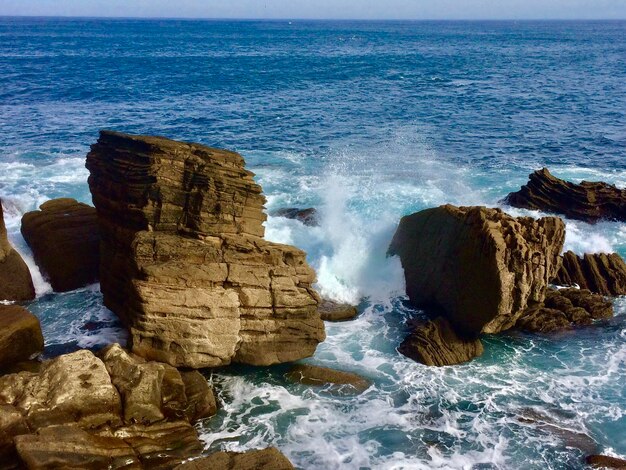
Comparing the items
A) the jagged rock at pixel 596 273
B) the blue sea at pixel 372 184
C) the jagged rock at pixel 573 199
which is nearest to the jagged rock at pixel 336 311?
the blue sea at pixel 372 184

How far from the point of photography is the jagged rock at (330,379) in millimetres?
15891

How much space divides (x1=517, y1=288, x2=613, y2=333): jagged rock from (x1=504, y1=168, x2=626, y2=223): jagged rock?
8.40 metres

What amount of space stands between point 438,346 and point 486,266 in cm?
272

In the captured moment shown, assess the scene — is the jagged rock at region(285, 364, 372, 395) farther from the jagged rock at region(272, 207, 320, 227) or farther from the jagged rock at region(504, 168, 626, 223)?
the jagged rock at region(504, 168, 626, 223)

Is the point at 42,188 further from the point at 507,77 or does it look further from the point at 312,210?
the point at 507,77

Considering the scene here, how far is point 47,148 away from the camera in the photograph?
36938 millimetres

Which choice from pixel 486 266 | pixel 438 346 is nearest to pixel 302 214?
pixel 438 346

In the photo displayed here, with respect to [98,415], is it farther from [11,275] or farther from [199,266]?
[11,275]

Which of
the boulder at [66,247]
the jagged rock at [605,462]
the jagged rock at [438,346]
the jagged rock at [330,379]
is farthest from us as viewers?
the boulder at [66,247]

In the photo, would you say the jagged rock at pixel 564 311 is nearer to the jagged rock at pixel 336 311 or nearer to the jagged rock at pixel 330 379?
the jagged rock at pixel 336 311

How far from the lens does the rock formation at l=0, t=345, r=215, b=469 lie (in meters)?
11.3

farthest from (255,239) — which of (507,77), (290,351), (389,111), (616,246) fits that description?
(507,77)

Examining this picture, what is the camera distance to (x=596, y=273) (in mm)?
21625

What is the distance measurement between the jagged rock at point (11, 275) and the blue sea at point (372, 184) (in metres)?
0.59
